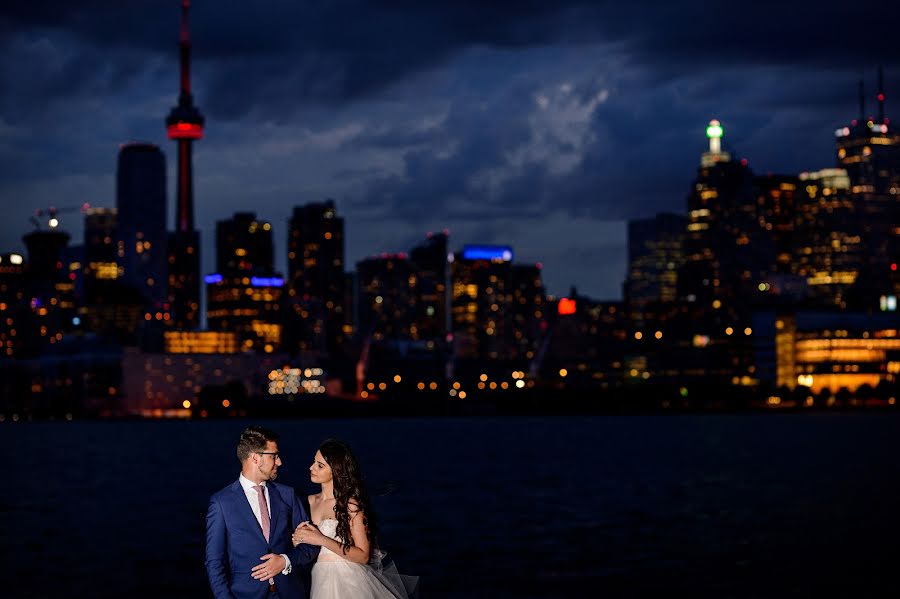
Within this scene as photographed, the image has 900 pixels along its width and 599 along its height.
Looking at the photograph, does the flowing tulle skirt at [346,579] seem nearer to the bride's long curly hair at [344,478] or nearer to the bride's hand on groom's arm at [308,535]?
the bride's hand on groom's arm at [308,535]

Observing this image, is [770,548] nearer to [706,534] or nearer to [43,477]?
[706,534]

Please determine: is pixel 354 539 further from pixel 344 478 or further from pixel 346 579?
pixel 344 478

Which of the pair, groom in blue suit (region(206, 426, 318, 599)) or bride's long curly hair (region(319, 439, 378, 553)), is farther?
groom in blue suit (region(206, 426, 318, 599))

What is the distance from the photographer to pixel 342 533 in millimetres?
13914

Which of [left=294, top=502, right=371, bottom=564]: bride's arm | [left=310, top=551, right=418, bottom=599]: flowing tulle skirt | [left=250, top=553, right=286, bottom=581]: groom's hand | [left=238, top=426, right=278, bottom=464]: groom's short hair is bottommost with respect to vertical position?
[left=310, top=551, right=418, bottom=599]: flowing tulle skirt

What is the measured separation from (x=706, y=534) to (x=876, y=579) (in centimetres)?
1520

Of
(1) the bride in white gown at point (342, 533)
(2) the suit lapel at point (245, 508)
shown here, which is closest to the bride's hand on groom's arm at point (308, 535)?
(1) the bride in white gown at point (342, 533)

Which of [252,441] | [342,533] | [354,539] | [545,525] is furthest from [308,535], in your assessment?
[545,525]

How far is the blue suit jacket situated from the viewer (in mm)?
13820

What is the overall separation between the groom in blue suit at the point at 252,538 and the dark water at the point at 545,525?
4.26 feet

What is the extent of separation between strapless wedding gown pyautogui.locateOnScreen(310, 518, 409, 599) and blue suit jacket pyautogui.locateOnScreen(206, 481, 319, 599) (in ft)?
0.79

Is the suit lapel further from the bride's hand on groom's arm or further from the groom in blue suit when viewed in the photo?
the bride's hand on groom's arm

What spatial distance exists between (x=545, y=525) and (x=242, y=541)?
4974 centimetres

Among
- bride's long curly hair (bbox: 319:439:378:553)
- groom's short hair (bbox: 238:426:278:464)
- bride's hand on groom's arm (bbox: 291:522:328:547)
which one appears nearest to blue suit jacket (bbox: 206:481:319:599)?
bride's hand on groom's arm (bbox: 291:522:328:547)
